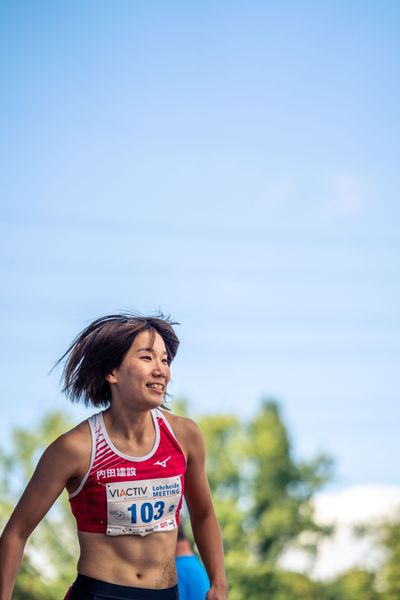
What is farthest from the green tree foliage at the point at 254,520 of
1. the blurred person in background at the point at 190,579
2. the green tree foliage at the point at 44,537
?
the blurred person in background at the point at 190,579

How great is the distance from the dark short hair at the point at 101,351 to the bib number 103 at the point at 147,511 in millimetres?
534

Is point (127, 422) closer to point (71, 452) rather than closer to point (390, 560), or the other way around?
point (71, 452)

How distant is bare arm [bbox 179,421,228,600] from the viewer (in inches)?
171

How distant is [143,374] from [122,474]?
0.42 metres

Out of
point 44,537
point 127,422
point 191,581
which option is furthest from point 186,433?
point 44,537

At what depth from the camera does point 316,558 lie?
38.5 m

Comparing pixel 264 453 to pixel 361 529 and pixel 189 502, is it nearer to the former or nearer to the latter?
pixel 361 529

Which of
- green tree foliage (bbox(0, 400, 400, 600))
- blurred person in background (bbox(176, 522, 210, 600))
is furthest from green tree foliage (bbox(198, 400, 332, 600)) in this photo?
Answer: blurred person in background (bbox(176, 522, 210, 600))

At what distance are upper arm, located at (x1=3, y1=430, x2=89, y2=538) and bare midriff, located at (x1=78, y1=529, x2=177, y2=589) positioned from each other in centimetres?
23

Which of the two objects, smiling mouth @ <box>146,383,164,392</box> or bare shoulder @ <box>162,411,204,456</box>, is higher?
smiling mouth @ <box>146,383,164,392</box>

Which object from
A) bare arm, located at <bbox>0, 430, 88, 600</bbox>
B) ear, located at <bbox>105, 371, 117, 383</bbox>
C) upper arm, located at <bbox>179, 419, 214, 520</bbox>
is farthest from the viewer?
upper arm, located at <bbox>179, 419, 214, 520</bbox>

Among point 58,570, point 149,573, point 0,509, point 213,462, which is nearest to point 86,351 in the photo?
point 149,573

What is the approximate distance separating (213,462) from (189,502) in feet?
115

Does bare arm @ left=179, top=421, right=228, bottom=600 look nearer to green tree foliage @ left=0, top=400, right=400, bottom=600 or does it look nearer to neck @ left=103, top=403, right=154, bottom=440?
neck @ left=103, top=403, right=154, bottom=440
